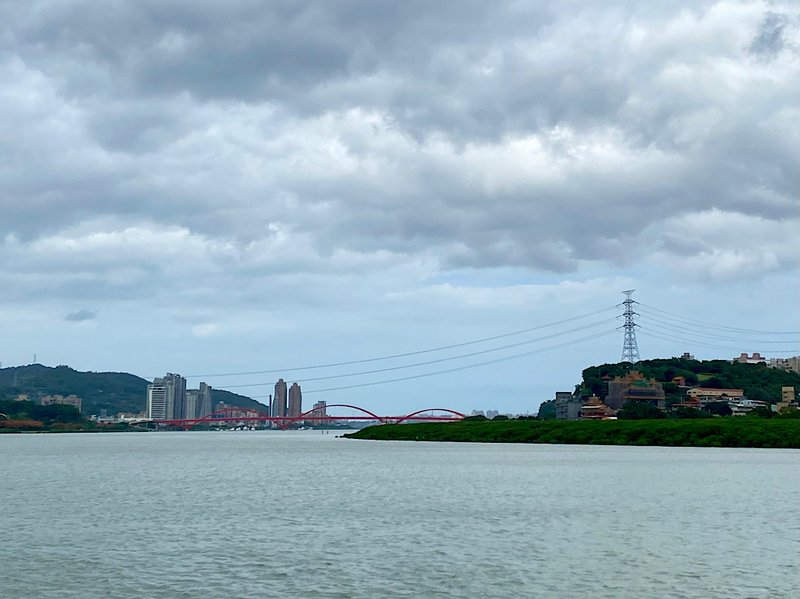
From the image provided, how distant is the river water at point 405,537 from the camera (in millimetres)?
26625

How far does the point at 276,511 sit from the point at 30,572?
19.3 m

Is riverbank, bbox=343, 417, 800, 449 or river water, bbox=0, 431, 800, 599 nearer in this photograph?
river water, bbox=0, 431, 800, 599

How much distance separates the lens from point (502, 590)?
1012 inches

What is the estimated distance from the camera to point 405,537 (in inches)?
1455

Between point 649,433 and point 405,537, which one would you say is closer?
point 405,537

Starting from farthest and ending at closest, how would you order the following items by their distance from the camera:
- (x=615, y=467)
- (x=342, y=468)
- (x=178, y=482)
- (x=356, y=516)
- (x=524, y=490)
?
1. (x=342, y=468)
2. (x=615, y=467)
3. (x=178, y=482)
4. (x=524, y=490)
5. (x=356, y=516)

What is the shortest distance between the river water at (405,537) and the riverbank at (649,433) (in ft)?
202

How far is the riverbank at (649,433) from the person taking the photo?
130 meters

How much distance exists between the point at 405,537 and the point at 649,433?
11292 cm

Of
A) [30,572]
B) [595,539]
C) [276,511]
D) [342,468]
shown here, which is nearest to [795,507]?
[595,539]

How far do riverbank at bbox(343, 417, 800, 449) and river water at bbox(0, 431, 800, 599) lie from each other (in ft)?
202

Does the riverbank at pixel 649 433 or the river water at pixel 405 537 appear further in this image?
the riverbank at pixel 649 433

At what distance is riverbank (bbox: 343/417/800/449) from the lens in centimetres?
13000

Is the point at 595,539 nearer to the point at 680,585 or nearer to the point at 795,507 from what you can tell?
the point at 680,585
